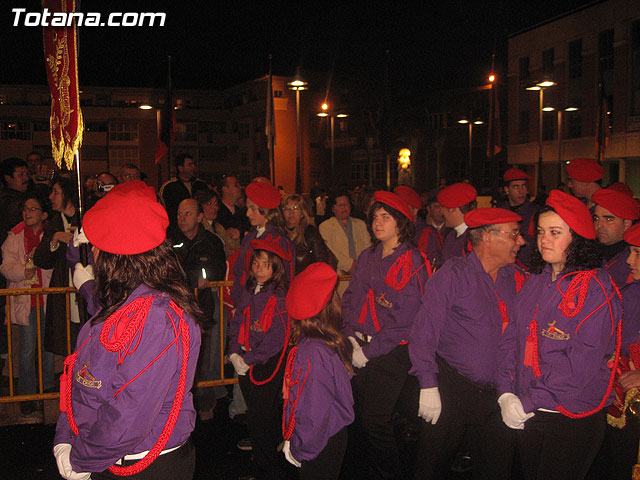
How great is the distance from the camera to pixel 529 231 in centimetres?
752

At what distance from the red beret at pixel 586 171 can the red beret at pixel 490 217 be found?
2964 millimetres

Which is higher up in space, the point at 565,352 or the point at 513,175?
→ the point at 513,175

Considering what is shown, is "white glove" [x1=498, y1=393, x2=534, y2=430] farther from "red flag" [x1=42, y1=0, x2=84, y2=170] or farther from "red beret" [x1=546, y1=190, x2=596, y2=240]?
"red flag" [x1=42, y1=0, x2=84, y2=170]

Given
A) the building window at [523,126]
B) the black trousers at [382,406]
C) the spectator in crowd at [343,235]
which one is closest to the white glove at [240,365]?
the black trousers at [382,406]

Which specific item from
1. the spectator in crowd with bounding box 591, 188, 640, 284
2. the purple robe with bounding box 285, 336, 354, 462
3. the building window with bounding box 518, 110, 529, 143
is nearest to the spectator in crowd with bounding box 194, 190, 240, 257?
the purple robe with bounding box 285, 336, 354, 462

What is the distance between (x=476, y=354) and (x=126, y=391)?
256cm

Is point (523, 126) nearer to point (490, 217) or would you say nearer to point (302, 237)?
point (302, 237)

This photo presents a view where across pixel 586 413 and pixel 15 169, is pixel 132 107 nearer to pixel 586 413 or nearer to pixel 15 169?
pixel 15 169

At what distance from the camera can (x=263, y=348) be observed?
472 cm

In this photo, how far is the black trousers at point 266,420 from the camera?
4.51 meters

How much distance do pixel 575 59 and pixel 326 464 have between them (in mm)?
36475

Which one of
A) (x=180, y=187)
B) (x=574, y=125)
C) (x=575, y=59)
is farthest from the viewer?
(x=574, y=125)

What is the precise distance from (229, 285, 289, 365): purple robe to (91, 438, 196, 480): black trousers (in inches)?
76.3

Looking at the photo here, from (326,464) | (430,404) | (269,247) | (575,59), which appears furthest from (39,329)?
(575,59)
